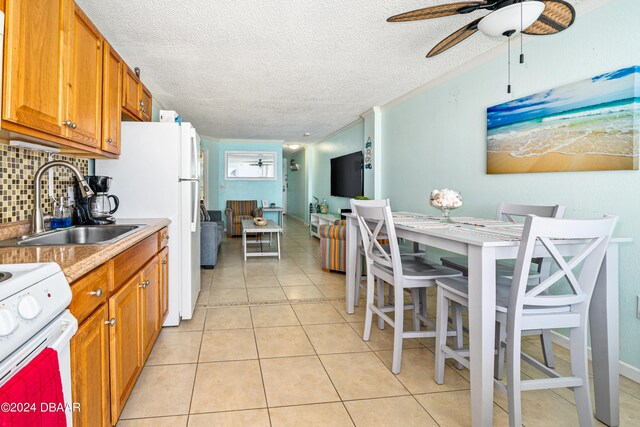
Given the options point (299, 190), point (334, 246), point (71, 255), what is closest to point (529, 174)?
point (334, 246)

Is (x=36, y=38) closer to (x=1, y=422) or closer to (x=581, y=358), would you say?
(x=1, y=422)

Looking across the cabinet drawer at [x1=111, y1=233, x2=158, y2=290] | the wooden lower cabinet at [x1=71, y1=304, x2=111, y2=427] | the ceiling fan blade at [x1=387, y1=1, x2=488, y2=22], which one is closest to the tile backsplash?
the cabinet drawer at [x1=111, y1=233, x2=158, y2=290]

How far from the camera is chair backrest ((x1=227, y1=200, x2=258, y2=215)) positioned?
8.28 metres

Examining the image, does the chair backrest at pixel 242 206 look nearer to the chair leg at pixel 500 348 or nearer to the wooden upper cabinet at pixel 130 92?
the wooden upper cabinet at pixel 130 92

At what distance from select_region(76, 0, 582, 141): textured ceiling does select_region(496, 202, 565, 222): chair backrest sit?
4.43 ft

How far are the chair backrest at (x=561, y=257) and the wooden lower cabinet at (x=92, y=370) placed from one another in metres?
1.62

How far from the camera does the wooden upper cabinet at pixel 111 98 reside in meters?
2.24

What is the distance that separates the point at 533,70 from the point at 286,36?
6.26 ft

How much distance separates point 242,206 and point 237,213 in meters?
0.19

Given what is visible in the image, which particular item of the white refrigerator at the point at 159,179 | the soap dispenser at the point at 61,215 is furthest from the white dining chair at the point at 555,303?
the soap dispenser at the point at 61,215

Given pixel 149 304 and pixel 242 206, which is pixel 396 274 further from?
pixel 242 206

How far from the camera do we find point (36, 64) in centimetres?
147

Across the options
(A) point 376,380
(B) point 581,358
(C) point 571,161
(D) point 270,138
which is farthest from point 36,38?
(D) point 270,138

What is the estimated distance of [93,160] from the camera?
289 centimetres
